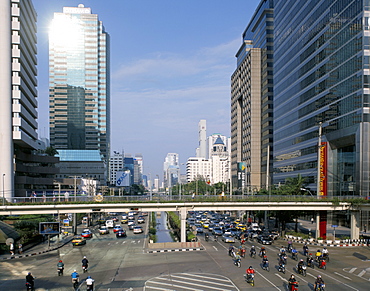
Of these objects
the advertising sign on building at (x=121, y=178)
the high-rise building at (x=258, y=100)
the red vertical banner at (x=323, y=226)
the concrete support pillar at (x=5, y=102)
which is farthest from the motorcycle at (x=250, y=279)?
the advertising sign on building at (x=121, y=178)

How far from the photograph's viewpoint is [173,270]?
3381 cm

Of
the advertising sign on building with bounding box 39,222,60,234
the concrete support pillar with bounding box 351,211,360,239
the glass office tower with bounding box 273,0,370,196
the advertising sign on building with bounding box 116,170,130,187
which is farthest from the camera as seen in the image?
the advertising sign on building with bounding box 116,170,130,187

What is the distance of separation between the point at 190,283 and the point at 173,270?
17.5 feet

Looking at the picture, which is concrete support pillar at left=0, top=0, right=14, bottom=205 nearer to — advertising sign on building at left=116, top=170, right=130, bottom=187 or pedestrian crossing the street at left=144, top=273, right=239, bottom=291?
pedestrian crossing the street at left=144, top=273, right=239, bottom=291

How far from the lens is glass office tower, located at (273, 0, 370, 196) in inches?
2496

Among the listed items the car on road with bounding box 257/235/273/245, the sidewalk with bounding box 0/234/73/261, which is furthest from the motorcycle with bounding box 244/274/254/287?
the sidewalk with bounding box 0/234/73/261

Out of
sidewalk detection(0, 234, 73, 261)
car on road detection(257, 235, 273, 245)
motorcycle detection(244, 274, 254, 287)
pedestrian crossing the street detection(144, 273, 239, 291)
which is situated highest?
motorcycle detection(244, 274, 254, 287)

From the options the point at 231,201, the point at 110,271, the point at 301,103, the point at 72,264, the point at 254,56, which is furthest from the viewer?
the point at 254,56

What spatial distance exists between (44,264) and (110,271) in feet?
30.3

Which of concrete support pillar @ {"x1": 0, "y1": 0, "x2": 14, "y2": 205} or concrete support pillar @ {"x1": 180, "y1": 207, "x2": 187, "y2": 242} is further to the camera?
concrete support pillar @ {"x1": 0, "y1": 0, "x2": 14, "y2": 205}

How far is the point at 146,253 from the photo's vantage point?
44.4 meters

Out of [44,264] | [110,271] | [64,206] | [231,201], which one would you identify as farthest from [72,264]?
[231,201]

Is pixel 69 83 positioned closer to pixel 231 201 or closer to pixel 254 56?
pixel 254 56

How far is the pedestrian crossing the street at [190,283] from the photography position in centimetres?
2722
